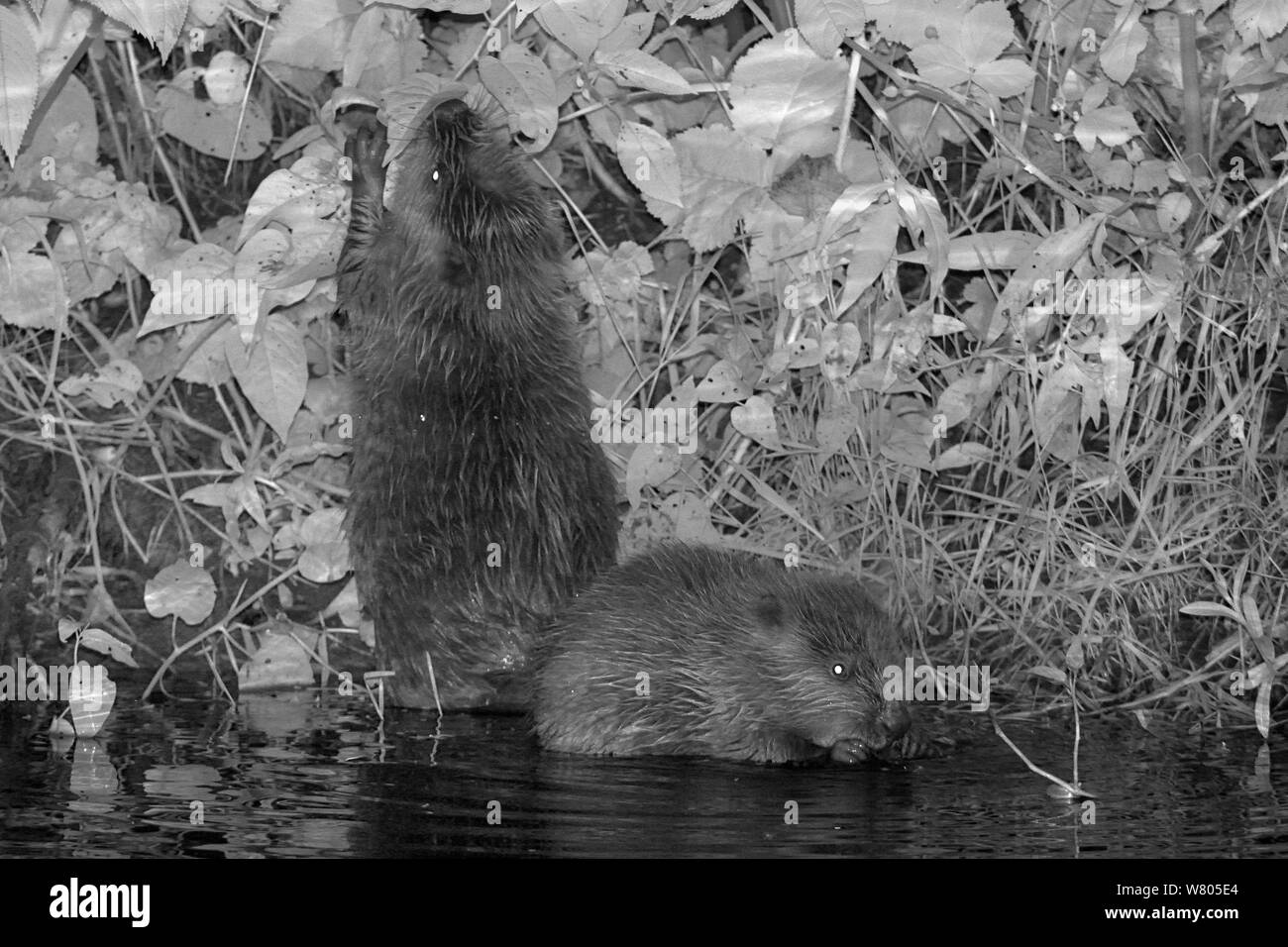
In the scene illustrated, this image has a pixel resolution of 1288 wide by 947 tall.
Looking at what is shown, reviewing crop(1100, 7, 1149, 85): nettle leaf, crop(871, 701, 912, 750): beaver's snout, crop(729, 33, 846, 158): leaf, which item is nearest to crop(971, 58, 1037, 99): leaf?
crop(1100, 7, 1149, 85): nettle leaf

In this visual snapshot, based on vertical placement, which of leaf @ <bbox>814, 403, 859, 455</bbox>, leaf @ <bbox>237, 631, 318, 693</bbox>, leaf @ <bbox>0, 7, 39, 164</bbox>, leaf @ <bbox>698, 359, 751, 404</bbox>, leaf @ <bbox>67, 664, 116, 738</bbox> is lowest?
leaf @ <bbox>67, 664, 116, 738</bbox>

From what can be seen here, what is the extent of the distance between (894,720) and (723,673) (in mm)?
389

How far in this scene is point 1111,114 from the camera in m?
4.57

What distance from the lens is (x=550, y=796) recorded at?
3699mm

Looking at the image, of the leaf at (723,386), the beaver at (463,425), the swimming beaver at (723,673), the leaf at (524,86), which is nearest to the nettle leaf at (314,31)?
the beaver at (463,425)

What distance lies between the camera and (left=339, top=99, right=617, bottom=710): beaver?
4.41 meters

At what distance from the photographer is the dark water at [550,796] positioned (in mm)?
3363

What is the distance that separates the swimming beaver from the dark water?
3.1 inches

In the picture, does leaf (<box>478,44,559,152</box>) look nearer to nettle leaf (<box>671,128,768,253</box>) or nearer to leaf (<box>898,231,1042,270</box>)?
nettle leaf (<box>671,128,768,253</box>)

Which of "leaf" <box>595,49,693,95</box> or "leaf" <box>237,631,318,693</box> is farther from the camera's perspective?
"leaf" <box>237,631,318,693</box>

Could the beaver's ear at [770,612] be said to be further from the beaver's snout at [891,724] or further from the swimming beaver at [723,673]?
the beaver's snout at [891,724]

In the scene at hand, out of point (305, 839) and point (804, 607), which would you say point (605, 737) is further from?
point (305, 839)

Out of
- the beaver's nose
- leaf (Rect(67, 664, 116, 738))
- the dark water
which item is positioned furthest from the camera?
leaf (Rect(67, 664, 116, 738))

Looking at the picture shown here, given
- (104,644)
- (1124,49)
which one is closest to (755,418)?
(1124,49)
